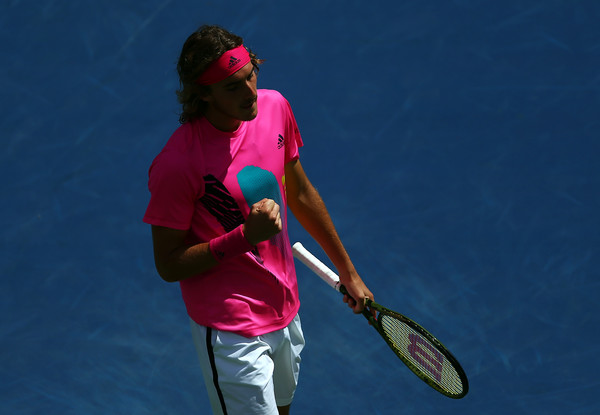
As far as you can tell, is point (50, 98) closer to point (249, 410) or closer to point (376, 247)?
point (376, 247)

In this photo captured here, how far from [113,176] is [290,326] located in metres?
2.73

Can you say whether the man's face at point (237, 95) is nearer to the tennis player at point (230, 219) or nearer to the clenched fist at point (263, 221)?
the tennis player at point (230, 219)

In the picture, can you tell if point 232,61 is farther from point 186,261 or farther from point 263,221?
point 186,261

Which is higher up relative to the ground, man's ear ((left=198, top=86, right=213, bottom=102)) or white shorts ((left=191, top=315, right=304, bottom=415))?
man's ear ((left=198, top=86, right=213, bottom=102))

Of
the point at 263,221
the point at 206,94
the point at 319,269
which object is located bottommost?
the point at 263,221

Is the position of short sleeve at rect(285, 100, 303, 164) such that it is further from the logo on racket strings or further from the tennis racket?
the logo on racket strings

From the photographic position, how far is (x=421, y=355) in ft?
13.6

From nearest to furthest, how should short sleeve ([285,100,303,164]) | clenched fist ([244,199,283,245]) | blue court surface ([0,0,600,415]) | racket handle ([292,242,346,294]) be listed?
1. clenched fist ([244,199,283,245])
2. short sleeve ([285,100,303,164])
3. racket handle ([292,242,346,294])
4. blue court surface ([0,0,600,415])

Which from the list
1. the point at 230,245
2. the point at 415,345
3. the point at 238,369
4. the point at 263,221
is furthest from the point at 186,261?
the point at 415,345

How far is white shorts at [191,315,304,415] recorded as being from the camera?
3693mm

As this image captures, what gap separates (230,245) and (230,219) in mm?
224

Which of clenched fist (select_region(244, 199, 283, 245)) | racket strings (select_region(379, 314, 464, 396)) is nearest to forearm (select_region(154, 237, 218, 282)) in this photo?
clenched fist (select_region(244, 199, 283, 245))

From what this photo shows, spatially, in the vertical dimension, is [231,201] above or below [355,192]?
below

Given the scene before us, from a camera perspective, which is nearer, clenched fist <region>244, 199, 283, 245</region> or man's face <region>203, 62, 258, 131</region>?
clenched fist <region>244, 199, 283, 245</region>
